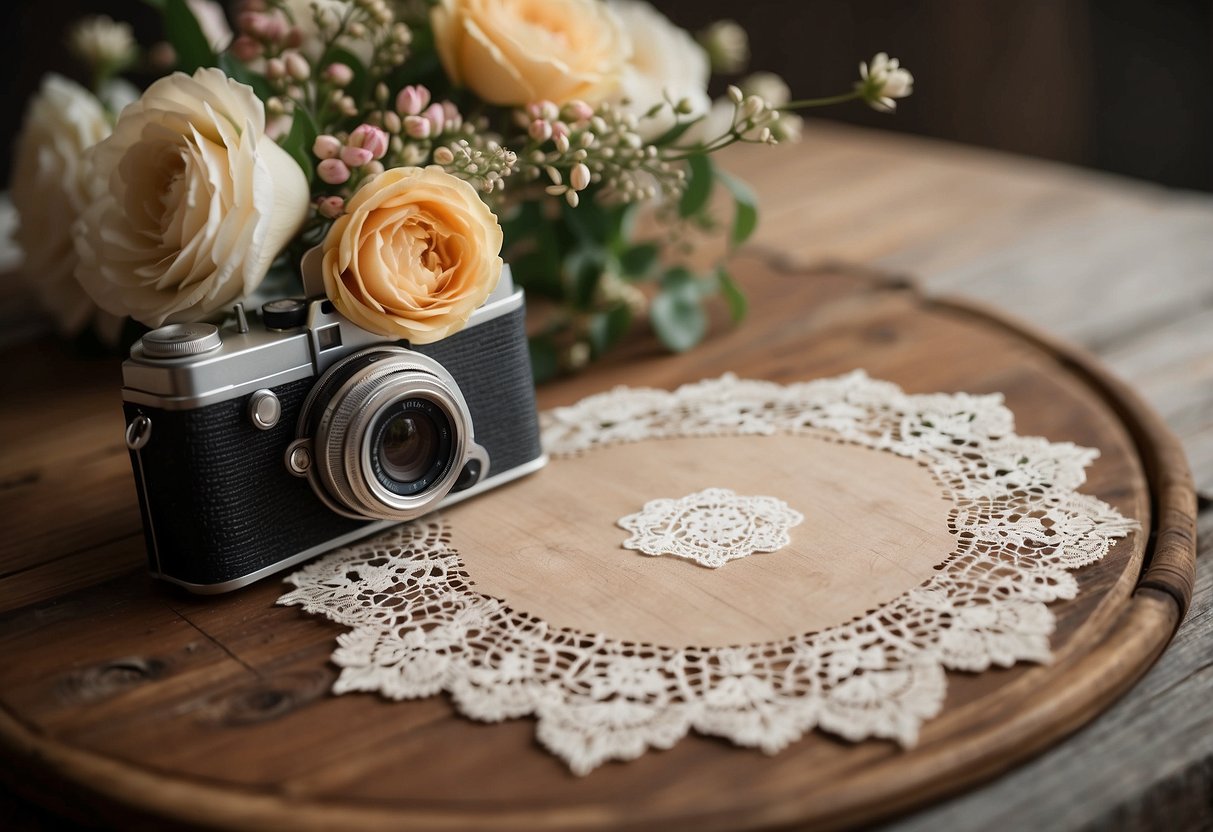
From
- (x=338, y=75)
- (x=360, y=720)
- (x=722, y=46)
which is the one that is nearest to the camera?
(x=360, y=720)

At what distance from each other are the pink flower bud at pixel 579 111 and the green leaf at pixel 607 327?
0.26m

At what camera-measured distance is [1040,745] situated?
565 mm

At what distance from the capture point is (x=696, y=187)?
1001 millimetres

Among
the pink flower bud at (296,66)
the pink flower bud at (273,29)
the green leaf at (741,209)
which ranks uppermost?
the pink flower bud at (273,29)

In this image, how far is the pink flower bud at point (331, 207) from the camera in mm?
741

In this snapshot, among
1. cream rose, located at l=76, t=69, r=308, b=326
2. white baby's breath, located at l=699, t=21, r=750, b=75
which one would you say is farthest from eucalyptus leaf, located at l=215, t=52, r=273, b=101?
white baby's breath, located at l=699, t=21, r=750, b=75

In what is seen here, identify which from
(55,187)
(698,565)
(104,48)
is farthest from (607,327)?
(104,48)

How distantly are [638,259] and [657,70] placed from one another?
0.17 metres

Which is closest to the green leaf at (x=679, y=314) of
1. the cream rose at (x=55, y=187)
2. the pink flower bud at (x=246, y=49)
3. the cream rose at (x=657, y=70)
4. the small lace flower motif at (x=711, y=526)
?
the cream rose at (x=657, y=70)

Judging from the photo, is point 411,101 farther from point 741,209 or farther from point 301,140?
point 741,209

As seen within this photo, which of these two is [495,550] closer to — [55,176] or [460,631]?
[460,631]

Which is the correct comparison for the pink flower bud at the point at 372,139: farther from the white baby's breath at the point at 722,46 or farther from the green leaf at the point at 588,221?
the white baby's breath at the point at 722,46

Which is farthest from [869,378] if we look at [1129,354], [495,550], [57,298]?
[57,298]

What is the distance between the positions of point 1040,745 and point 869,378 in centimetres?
44
